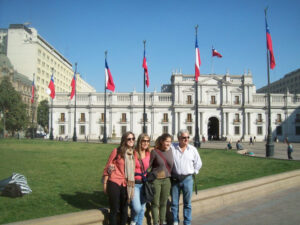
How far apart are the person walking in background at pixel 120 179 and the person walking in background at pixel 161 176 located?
1.52 feet

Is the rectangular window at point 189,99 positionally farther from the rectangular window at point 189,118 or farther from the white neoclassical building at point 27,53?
the white neoclassical building at point 27,53

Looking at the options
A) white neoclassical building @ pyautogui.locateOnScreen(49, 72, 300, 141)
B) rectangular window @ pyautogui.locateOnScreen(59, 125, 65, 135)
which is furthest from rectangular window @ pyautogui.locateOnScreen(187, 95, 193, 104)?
rectangular window @ pyautogui.locateOnScreen(59, 125, 65, 135)

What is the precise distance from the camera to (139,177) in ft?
14.0

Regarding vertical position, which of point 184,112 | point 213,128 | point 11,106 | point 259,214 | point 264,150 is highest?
point 184,112

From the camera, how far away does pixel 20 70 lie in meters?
58.7

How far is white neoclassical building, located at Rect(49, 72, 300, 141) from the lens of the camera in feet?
152

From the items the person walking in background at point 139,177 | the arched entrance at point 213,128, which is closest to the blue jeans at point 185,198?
the person walking in background at point 139,177

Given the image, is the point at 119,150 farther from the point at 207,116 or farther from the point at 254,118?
the point at 254,118

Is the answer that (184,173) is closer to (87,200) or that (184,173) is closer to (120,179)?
(120,179)

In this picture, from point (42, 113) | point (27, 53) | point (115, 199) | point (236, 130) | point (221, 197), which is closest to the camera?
point (115, 199)

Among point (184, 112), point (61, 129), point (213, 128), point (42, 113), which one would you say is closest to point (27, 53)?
point (42, 113)

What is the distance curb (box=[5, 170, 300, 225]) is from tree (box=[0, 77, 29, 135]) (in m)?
23.0

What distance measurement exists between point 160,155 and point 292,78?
79.9m

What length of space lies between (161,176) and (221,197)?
2338mm
